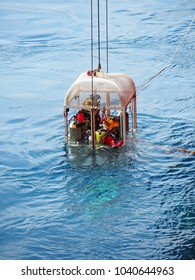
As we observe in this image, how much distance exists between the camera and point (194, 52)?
21031mm

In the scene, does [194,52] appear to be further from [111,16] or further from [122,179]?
[122,179]

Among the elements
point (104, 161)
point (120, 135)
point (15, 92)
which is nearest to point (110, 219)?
point (104, 161)

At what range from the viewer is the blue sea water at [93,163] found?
1014 cm

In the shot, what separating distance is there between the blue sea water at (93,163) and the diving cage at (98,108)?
0.29 meters

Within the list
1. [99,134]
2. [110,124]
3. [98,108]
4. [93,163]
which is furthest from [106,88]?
[93,163]

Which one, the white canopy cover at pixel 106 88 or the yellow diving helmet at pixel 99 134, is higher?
the white canopy cover at pixel 106 88

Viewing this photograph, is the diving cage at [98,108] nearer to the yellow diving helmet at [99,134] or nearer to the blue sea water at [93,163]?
the yellow diving helmet at [99,134]

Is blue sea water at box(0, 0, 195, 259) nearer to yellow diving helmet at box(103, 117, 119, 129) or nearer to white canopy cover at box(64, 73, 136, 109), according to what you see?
yellow diving helmet at box(103, 117, 119, 129)

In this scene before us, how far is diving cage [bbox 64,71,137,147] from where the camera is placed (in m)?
13.3

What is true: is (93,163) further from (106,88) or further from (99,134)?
(106,88)

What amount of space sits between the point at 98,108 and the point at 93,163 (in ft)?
3.75

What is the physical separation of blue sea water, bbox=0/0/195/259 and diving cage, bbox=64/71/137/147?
0.94ft

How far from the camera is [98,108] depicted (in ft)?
43.6

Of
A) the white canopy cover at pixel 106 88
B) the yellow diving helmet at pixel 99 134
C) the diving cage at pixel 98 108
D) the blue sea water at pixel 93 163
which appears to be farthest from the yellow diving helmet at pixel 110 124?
the blue sea water at pixel 93 163
